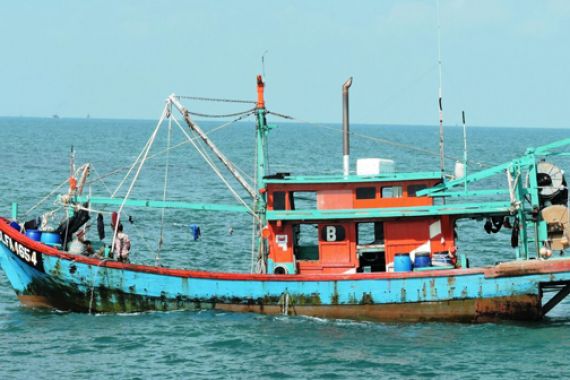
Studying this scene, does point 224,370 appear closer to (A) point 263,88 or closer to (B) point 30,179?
(A) point 263,88

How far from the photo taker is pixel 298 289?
25109 mm

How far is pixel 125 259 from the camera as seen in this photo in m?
26.6

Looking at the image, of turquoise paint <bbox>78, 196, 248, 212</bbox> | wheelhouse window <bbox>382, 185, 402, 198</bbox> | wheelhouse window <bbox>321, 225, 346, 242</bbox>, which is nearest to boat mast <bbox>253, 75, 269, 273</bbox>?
turquoise paint <bbox>78, 196, 248, 212</bbox>

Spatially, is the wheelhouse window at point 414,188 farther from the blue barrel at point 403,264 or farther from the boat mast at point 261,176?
the boat mast at point 261,176

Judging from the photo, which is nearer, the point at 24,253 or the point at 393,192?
the point at 393,192

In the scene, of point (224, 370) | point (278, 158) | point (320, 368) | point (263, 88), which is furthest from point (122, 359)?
point (278, 158)

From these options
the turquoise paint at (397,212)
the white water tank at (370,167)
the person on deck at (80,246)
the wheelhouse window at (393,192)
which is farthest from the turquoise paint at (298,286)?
the white water tank at (370,167)

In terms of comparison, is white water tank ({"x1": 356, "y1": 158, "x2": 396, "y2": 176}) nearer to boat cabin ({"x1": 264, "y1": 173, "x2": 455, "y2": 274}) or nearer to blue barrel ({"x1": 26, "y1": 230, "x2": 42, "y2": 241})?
boat cabin ({"x1": 264, "y1": 173, "x2": 455, "y2": 274})

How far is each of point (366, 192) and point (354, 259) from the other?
62.8 inches

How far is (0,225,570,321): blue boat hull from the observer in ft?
80.2

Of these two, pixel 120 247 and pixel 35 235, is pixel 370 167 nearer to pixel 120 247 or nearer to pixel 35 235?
pixel 120 247

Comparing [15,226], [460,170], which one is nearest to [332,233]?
[460,170]

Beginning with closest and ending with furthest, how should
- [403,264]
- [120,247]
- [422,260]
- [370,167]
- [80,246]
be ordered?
[403,264] < [422,260] < [370,167] < [120,247] < [80,246]

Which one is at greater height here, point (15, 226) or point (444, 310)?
point (15, 226)
